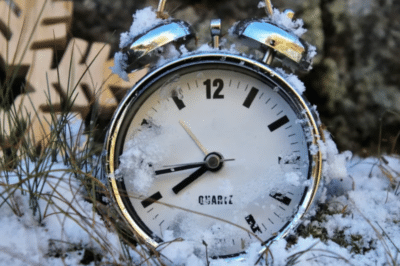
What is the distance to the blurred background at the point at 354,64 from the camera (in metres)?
1.98

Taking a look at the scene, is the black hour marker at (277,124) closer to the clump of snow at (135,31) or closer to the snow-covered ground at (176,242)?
the snow-covered ground at (176,242)

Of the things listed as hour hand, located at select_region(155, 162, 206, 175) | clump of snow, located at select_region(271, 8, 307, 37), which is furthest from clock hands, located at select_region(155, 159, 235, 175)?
clump of snow, located at select_region(271, 8, 307, 37)

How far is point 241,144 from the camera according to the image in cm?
98

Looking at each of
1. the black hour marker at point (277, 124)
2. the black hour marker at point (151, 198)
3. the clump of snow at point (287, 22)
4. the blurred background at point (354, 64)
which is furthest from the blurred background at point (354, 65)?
the black hour marker at point (151, 198)

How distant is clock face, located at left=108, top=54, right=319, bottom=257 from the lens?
96 centimetres

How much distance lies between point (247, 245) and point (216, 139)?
23cm

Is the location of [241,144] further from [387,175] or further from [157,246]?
[387,175]

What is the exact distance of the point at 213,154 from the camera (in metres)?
0.97

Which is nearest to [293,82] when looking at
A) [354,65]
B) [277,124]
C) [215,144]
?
[277,124]

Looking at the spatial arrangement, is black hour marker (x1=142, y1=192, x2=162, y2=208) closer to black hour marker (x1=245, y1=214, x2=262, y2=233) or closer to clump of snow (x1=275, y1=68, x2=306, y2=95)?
black hour marker (x1=245, y1=214, x2=262, y2=233)

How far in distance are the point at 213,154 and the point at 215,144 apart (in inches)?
1.0

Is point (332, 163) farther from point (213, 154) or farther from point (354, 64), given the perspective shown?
point (354, 64)

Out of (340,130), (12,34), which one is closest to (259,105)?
(340,130)

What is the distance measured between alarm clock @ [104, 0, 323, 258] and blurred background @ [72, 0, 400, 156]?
1.03m
